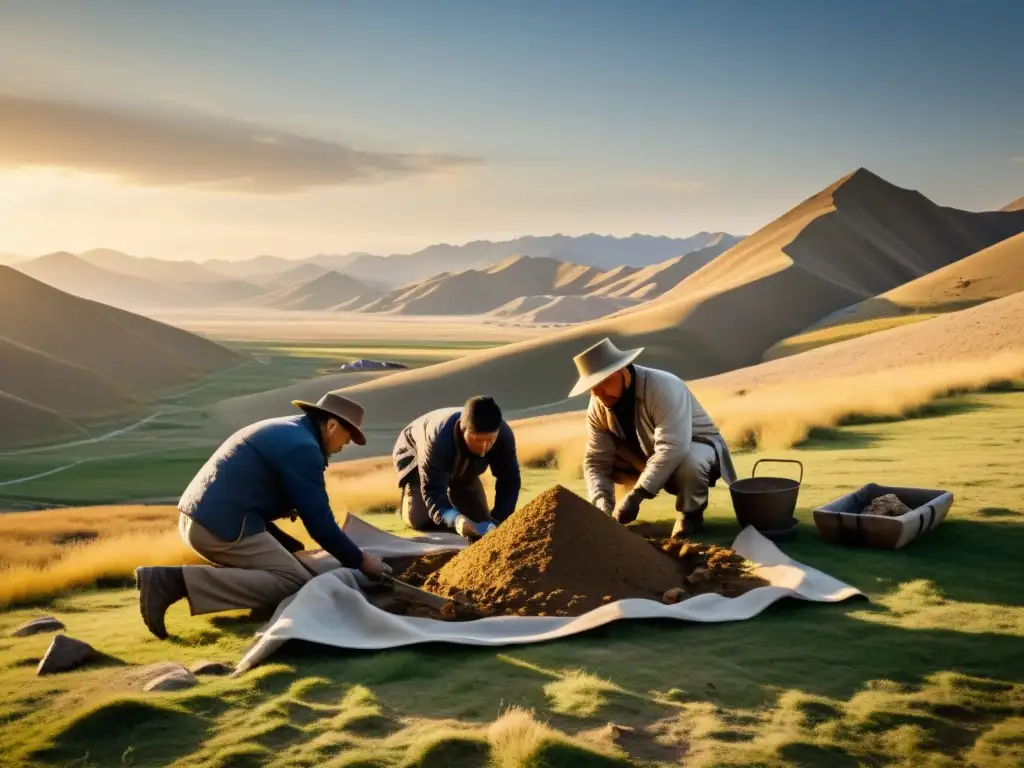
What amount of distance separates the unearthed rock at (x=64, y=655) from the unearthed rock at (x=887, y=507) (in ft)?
15.9

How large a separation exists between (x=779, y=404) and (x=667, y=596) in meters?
10.3

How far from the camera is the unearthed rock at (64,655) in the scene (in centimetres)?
453

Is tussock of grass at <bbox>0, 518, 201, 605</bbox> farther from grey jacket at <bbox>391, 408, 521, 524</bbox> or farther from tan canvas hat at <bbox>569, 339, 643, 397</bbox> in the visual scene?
tan canvas hat at <bbox>569, 339, 643, 397</bbox>

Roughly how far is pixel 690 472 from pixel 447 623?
247 centimetres

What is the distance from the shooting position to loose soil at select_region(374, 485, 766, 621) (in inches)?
203

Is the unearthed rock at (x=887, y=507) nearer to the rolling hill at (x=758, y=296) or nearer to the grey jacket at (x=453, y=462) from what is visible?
the grey jacket at (x=453, y=462)

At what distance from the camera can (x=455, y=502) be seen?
23.9 feet

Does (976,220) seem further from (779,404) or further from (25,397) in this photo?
(779,404)

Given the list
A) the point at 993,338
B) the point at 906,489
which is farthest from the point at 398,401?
the point at 906,489

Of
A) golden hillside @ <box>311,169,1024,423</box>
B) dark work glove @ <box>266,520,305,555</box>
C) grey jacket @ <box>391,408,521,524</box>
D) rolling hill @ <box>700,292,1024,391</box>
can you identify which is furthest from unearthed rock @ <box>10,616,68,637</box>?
golden hillside @ <box>311,169,1024,423</box>

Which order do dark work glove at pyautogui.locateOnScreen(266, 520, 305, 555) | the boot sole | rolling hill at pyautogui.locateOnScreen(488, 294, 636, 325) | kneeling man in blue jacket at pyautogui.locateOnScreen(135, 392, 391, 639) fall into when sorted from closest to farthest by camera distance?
the boot sole → kneeling man in blue jacket at pyautogui.locateOnScreen(135, 392, 391, 639) → dark work glove at pyautogui.locateOnScreen(266, 520, 305, 555) → rolling hill at pyautogui.locateOnScreen(488, 294, 636, 325)

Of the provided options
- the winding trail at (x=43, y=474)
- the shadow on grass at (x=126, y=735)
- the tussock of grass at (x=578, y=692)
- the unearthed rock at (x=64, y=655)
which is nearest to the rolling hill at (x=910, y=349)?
the tussock of grass at (x=578, y=692)

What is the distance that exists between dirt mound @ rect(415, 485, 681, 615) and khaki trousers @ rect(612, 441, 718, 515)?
3.07 feet

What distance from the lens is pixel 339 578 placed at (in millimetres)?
5246
